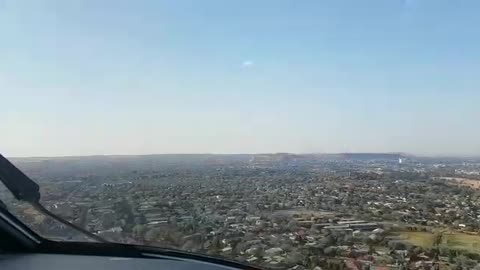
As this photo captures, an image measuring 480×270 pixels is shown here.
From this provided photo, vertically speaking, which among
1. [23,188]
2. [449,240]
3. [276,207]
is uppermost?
[23,188]

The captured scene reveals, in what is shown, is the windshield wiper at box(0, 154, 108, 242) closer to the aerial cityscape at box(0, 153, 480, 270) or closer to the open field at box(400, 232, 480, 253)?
the aerial cityscape at box(0, 153, 480, 270)

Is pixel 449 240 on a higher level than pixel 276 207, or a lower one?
lower

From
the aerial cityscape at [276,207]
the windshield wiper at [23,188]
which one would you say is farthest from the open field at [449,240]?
the windshield wiper at [23,188]

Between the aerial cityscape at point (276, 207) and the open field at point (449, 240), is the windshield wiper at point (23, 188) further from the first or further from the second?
the open field at point (449, 240)

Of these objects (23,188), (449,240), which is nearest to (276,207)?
(449,240)

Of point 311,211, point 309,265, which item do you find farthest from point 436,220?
point 309,265

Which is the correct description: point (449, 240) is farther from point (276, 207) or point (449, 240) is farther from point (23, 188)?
point (23, 188)

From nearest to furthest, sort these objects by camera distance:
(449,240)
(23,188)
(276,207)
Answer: (23,188) < (449,240) < (276,207)

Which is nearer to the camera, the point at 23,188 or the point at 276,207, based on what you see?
the point at 23,188

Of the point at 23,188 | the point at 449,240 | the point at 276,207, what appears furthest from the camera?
the point at 276,207
